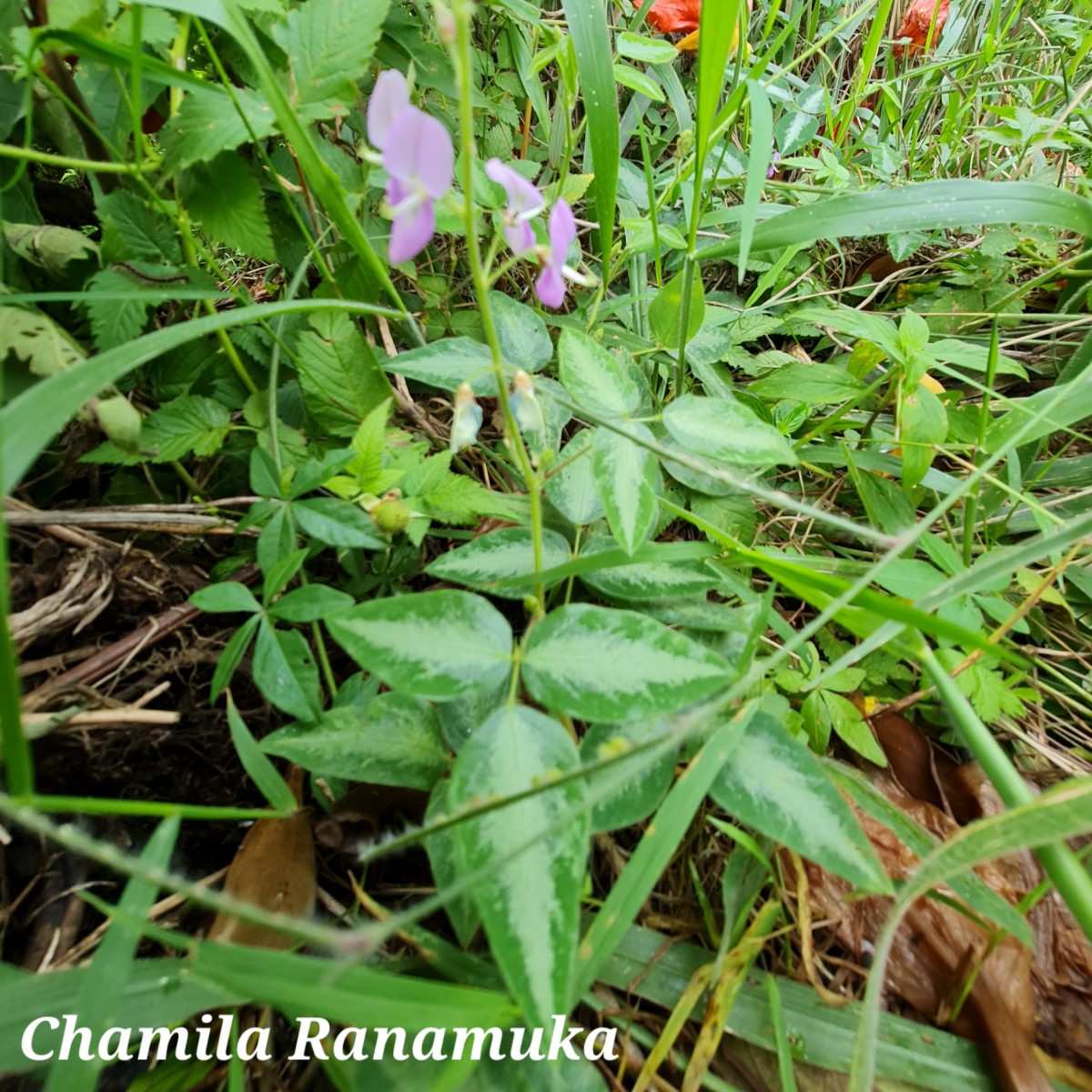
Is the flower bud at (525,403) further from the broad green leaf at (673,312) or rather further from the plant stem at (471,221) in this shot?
the broad green leaf at (673,312)

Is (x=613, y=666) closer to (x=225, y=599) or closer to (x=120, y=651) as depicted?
(x=225, y=599)

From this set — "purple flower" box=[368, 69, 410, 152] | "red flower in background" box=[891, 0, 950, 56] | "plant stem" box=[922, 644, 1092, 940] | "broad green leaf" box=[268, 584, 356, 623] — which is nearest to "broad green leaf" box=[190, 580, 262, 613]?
"broad green leaf" box=[268, 584, 356, 623]

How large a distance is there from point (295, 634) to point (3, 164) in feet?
2.55

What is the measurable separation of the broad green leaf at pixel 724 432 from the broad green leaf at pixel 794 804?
0.95 ft

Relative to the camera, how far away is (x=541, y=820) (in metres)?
0.52

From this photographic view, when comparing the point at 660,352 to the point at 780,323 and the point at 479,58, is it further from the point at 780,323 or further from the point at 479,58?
the point at 479,58

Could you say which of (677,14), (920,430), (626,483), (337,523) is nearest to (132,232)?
(337,523)

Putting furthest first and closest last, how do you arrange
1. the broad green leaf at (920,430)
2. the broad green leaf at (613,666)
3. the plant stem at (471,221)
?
the broad green leaf at (920,430) → the broad green leaf at (613,666) → the plant stem at (471,221)

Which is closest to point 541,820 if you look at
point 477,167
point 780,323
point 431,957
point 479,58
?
point 431,957

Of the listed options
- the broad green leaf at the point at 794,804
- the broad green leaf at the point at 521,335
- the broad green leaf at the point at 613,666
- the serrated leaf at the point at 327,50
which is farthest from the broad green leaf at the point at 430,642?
the serrated leaf at the point at 327,50

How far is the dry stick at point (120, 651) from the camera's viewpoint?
2.34ft

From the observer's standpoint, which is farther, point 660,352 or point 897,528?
point 660,352

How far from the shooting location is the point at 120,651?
768mm

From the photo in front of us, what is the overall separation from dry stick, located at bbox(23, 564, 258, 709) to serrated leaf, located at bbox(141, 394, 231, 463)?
6.7 inches
